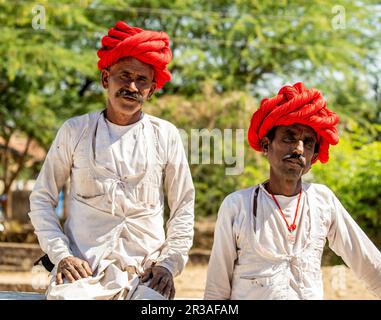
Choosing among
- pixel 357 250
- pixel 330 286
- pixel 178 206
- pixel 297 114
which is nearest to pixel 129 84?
pixel 178 206

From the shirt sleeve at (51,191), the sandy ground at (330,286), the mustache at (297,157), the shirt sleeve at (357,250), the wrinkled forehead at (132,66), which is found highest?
the wrinkled forehead at (132,66)

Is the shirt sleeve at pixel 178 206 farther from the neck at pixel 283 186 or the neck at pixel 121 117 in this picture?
the neck at pixel 283 186

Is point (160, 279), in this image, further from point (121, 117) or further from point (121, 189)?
point (121, 117)

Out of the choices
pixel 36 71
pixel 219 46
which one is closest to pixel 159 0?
pixel 219 46

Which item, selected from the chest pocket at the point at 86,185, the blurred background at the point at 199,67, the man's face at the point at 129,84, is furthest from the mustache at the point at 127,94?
the blurred background at the point at 199,67

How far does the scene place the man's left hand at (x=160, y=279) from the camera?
3639 millimetres

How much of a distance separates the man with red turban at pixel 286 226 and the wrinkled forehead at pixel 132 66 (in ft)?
2.08

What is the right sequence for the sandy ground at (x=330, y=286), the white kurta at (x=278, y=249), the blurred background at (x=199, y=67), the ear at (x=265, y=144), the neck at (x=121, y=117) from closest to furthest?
the white kurta at (x=278, y=249), the ear at (x=265, y=144), the neck at (x=121, y=117), the sandy ground at (x=330, y=286), the blurred background at (x=199, y=67)

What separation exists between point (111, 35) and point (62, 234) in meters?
1.08

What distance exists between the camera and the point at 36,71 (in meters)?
14.4

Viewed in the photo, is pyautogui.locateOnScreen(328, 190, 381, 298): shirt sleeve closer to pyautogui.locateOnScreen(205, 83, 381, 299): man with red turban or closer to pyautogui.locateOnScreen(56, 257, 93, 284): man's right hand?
pyautogui.locateOnScreen(205, 83, 381, 299): man with red turban

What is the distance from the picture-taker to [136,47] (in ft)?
12.5

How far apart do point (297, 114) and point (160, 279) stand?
1.06 m

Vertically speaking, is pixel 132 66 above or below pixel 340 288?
above
